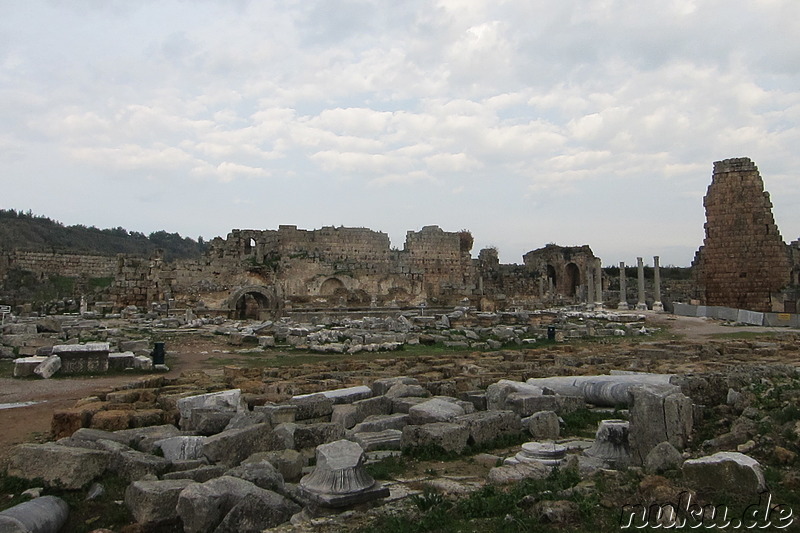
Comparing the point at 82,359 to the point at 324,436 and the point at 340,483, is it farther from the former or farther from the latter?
the point at 340,483

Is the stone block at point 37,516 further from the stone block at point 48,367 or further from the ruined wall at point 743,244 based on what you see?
the ruined wall at point 743,244

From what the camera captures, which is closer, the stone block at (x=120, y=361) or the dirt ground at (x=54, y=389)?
the dirt ground at (x=54, y=389)

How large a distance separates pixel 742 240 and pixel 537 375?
76.6 ft

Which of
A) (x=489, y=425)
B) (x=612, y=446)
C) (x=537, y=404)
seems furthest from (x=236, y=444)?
(x=537, y=404)

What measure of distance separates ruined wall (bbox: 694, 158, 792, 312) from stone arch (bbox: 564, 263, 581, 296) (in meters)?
18.5

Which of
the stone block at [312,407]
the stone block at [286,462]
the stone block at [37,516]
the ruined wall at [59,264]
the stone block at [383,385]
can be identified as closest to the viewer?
the stone block at [37,516]

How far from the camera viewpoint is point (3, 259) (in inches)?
1469

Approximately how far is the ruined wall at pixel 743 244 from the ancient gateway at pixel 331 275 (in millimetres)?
10709

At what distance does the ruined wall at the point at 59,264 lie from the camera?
37.9 metres

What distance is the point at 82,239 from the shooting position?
73.9m

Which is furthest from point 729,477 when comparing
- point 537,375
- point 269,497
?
point 537,375

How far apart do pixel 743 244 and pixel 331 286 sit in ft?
72.8

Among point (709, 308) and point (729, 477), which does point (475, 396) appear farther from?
point (709, 308)

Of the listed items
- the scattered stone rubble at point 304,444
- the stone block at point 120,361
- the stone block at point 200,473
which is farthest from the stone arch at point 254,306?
the stone block at point 200,473
